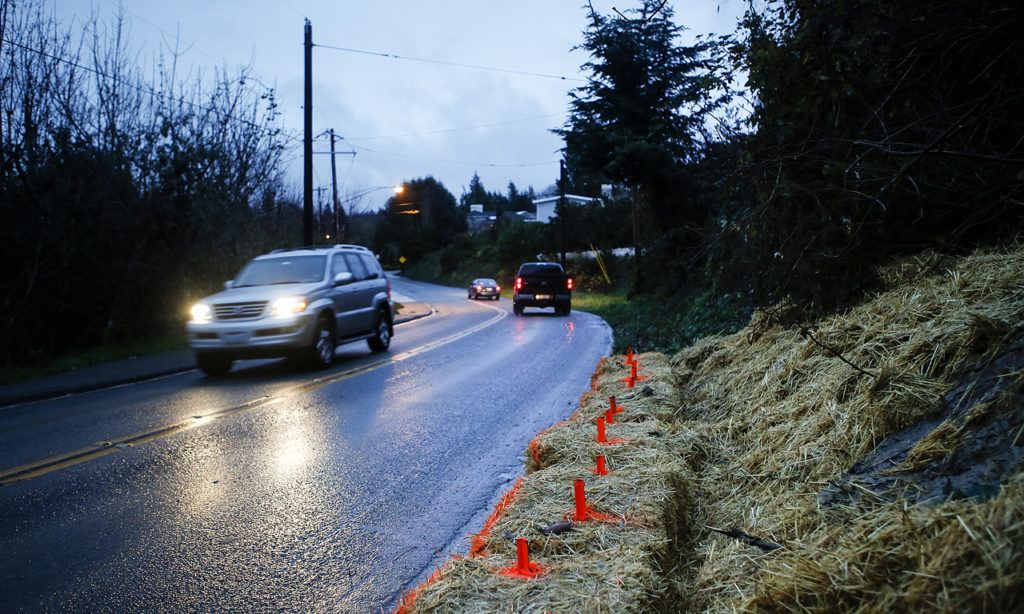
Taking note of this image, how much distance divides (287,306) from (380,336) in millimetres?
3518

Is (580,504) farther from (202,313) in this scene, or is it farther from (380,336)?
(380,336)

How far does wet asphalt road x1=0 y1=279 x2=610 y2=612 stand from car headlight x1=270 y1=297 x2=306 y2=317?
45.9 inches

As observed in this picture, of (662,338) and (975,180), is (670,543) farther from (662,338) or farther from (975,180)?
(662,338)

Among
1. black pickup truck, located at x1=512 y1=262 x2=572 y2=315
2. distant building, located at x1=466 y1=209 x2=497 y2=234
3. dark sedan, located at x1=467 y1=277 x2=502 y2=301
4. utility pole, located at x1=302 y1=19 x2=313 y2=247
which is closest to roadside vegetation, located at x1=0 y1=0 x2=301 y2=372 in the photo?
utility pole, located at x1=302 y1=19 x2=313 y2=247

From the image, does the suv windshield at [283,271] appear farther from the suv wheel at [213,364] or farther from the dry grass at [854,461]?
the dry grass at [854,461]

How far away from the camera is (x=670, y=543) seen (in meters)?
3.63

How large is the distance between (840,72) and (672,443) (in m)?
3.53

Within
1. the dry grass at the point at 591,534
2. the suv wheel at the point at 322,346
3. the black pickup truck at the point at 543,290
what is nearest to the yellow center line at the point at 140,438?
the suv wheel at the point at 322,346

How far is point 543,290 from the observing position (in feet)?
93.6

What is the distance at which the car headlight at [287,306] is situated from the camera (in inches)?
470

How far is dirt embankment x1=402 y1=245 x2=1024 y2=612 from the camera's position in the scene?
247 centimetres

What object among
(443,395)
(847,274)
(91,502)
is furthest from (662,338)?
(91,502)

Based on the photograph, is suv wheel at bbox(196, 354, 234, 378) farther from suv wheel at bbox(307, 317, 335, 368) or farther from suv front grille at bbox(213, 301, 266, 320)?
suv wheel at bbox(307, 317, 335, 368)

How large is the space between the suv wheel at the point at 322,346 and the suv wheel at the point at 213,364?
1.34m
